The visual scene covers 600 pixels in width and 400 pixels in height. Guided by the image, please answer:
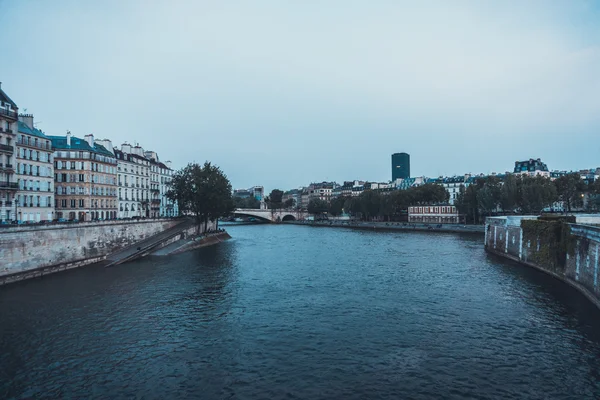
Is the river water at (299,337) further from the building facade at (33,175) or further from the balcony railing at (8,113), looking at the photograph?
the balcony railing at (8,113)

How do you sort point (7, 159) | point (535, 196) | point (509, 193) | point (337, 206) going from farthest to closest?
point (337, 206) → point (509, 193) → point (535, 196) → point (7, 159)

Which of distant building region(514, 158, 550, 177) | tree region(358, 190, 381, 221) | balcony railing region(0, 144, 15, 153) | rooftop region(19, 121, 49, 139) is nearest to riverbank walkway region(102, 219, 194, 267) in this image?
balcony railing region(0, 144, 15, 153)

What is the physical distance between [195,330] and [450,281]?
25.7 meters

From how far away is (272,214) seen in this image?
176750mm

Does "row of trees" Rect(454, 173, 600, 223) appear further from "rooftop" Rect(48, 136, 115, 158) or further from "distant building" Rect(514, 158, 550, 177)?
"rooftop" Rect(48, 136, 115, 158)

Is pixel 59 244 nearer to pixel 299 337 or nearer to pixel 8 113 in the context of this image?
pixel 8 113

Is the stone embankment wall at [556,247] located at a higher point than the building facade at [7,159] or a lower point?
lower

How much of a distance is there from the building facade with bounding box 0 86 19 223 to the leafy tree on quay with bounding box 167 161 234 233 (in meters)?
33.5

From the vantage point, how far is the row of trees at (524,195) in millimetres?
92125

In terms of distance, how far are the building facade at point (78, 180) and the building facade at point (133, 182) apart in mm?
6170

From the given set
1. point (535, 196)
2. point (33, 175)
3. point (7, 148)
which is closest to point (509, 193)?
point (535, 196)

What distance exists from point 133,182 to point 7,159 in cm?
3197

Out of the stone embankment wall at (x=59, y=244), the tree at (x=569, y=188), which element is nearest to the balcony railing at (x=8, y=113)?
the stone embankment wall at (x=59, y=244)

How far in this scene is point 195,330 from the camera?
25172mm
